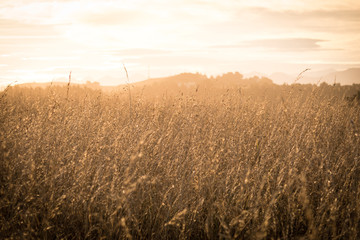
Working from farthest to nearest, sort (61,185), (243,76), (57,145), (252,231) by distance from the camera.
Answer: (243,76), (57,145), (61,185), (252,231)

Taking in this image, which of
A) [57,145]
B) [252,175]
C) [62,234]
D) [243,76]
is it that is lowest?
[62,234]

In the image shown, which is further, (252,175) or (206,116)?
(206,116)

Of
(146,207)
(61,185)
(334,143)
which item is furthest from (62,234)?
(334,143)

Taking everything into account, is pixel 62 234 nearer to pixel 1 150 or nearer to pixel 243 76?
pixel 1 150

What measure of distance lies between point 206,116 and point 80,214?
2824mm

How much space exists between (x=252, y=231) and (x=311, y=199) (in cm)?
84

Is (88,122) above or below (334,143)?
above

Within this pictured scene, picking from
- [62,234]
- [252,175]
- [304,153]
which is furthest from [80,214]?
[304,153]

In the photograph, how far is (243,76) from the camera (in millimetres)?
20094

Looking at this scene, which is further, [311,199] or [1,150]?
[1,150]

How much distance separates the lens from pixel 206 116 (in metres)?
4.20

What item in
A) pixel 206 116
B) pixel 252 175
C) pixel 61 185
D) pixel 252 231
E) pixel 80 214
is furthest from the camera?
pixel 206 116

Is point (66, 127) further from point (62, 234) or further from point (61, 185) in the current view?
point (62, 234)

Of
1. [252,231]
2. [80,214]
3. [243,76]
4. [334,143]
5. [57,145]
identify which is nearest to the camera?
[252,231]
